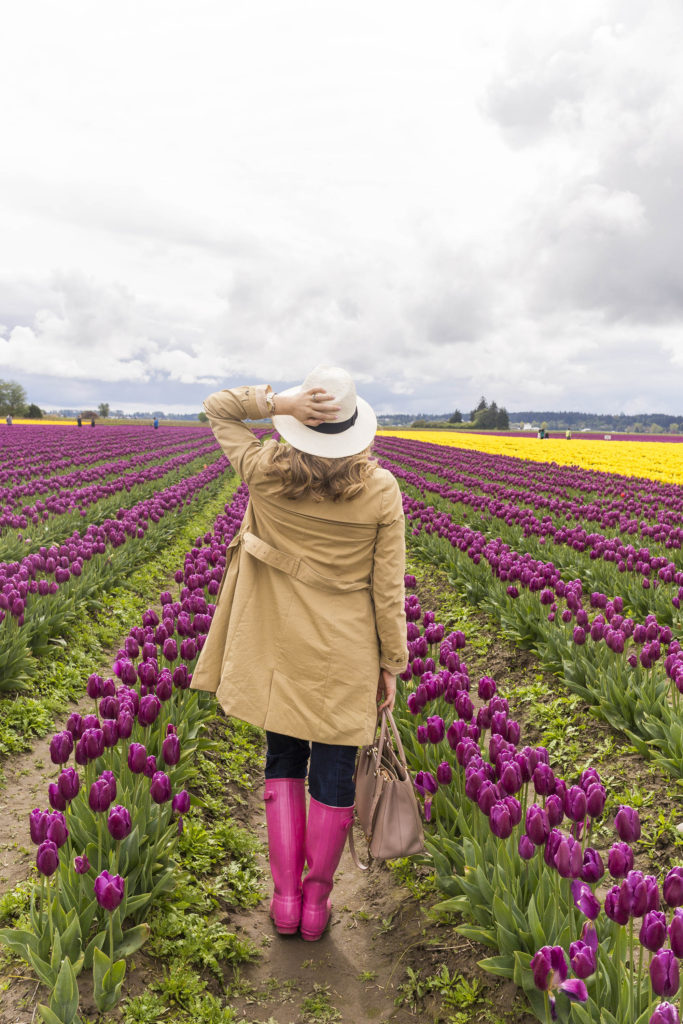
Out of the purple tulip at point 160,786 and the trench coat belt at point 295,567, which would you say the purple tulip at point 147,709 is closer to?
the purple tulip at point 160,786

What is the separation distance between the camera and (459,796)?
3.59 m

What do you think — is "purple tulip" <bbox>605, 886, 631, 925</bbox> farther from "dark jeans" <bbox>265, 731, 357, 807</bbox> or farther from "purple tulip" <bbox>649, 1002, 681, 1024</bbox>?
"dark jeans" <bbox>265, 731, 357, 807</bbox>

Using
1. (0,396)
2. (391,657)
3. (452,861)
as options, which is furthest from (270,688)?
(0,396)

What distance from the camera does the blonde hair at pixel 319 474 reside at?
9.36ft

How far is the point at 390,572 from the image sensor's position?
9.99ft

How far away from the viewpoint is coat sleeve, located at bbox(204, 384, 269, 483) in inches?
120

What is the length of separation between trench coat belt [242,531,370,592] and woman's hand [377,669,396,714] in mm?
483

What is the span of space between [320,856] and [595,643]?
3.80 m

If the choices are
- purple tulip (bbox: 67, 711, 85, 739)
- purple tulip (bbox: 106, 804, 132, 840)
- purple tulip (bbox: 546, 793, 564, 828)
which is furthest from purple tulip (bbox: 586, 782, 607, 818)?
purple tulip (bbox: 67, 711, 85, 739)

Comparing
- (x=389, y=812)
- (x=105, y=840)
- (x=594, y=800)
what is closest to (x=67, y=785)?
(x=105, y=840)

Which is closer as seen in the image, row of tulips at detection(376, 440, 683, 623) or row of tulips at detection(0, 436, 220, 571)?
row of tulips at detection(376, 440, 683, 623)

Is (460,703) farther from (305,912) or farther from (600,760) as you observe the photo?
(600,760)

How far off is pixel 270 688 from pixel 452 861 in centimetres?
134

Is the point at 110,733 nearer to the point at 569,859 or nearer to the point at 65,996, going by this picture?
the point at 65,996
